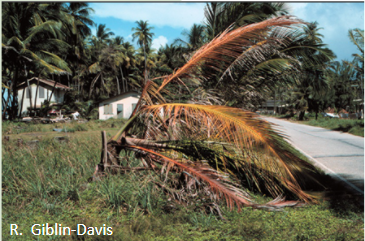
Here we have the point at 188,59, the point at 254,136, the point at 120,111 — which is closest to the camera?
the point at 254,136

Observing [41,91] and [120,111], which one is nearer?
[120,111]

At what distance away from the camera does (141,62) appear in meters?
40.3

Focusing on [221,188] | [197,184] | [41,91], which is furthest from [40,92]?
[221,188]

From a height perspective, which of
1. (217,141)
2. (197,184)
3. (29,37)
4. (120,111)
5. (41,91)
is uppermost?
(29,37)

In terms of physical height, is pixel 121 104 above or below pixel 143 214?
above

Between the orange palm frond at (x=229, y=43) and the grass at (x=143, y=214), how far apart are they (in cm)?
200

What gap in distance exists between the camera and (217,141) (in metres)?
4.63

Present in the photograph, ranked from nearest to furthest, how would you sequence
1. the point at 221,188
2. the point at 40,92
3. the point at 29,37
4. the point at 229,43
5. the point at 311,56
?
1. the point at 221,188
2. the point at 229,43
3. the point at 311,56
4. the point at 29,37
5. the point at 40,92

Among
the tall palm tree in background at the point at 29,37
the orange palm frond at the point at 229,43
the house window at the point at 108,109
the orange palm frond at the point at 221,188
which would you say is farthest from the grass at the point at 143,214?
the house window at the point at 108,109

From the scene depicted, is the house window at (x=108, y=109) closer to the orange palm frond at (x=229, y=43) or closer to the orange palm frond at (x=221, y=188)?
the orange palm frond at (x=229, y=43)

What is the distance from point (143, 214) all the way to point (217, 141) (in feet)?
5.18

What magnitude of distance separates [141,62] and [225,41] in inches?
1441

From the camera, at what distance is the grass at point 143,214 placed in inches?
150

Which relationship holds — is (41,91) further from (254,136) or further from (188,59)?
(254,136)
